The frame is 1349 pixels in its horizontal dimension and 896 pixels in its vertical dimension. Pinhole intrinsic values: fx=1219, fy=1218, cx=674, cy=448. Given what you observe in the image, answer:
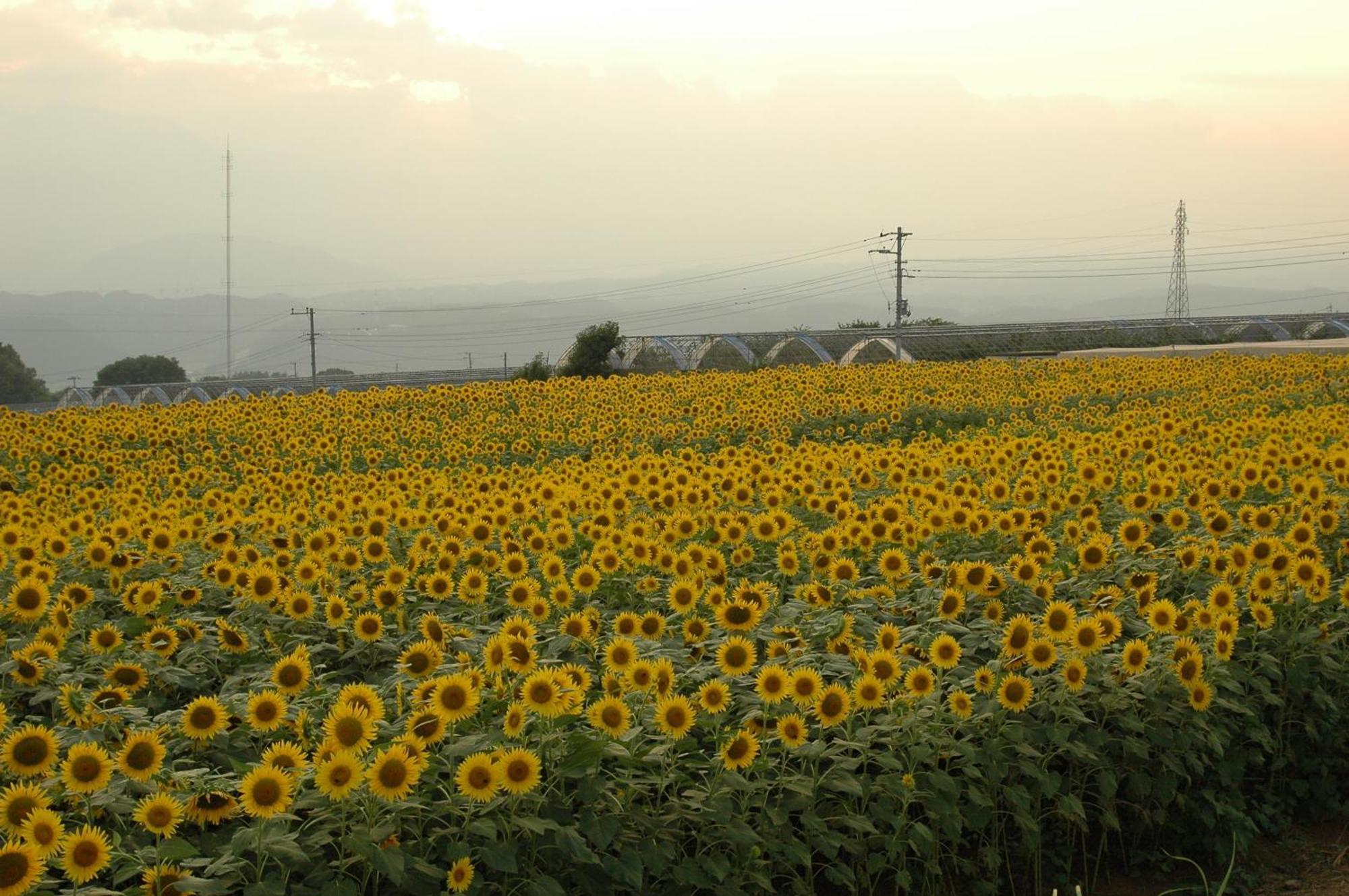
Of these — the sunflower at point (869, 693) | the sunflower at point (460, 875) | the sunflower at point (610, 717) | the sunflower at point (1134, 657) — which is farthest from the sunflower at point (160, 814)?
the sunflower at point (1134, 657)

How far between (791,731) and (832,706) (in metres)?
0.21

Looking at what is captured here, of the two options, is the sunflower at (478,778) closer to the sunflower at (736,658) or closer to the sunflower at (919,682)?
the sunflower at (736,658)

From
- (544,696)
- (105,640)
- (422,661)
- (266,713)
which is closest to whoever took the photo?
(544,696)

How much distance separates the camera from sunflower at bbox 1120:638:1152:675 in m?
5.05

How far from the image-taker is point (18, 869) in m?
3.17

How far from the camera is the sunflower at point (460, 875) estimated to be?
3.59 metres

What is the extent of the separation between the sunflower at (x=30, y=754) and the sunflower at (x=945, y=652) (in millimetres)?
3165

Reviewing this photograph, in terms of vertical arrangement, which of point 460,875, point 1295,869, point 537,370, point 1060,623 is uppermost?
point 537,370

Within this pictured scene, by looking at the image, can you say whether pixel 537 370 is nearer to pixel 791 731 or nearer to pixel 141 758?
pixel 791 731

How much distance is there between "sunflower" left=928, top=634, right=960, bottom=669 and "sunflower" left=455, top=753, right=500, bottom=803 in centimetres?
194

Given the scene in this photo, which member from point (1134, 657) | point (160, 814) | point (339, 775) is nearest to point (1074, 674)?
point (1134, 657)

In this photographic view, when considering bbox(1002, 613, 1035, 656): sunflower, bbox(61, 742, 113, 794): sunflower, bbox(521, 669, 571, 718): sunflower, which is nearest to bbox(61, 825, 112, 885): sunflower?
bbox(61, 742, 113, 794): sunflower

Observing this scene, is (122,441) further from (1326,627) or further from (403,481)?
(1326,627)

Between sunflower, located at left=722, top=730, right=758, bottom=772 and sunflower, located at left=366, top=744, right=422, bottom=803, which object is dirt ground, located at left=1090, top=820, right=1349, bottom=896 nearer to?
sunflower, located at left=722, top=730, right=758, bottom=772
